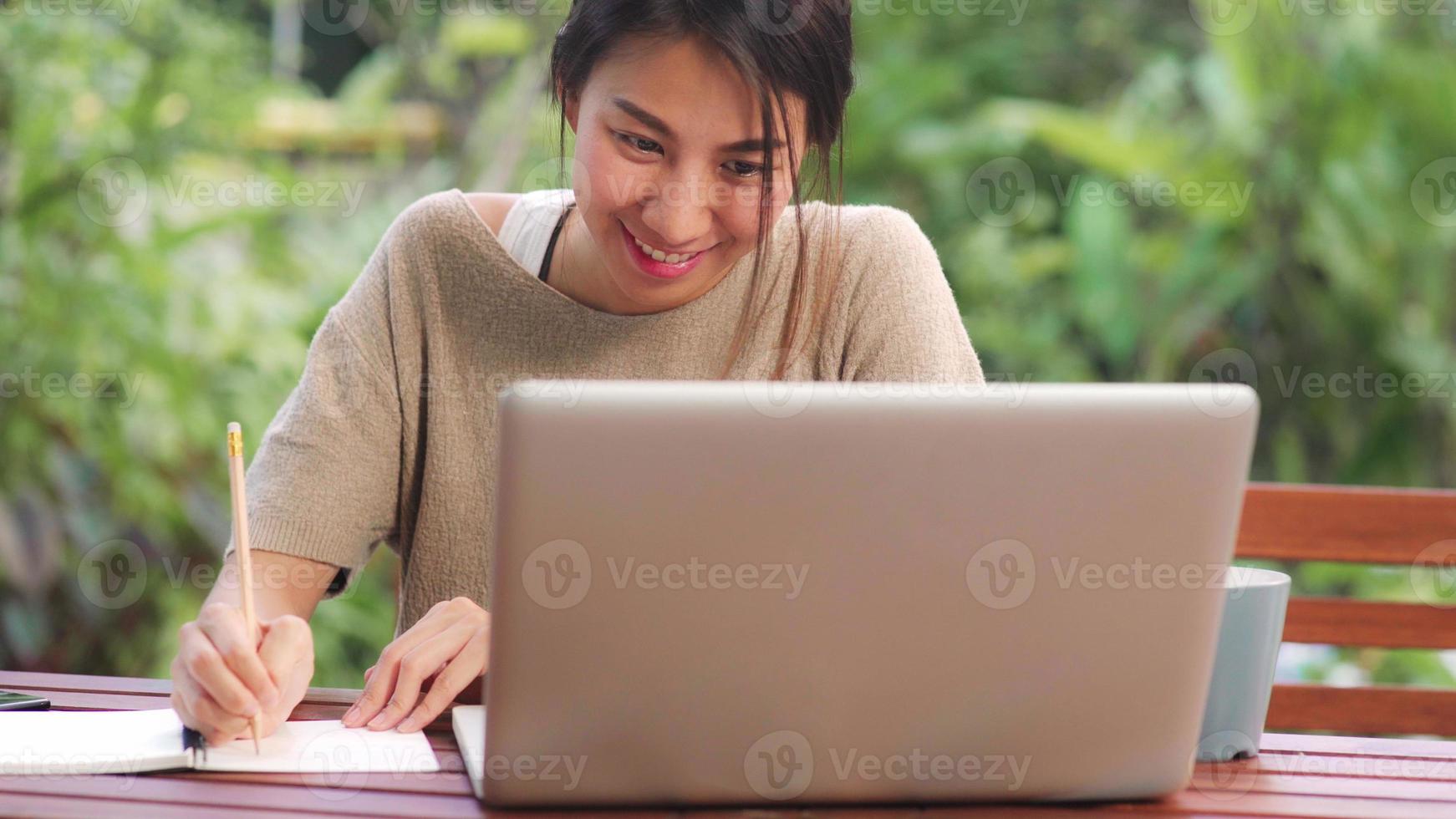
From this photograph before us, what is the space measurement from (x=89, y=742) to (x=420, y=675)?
217mm

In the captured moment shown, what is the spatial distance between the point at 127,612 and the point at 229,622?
2.05 metres

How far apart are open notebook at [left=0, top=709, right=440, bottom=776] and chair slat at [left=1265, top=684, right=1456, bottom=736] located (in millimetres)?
1110

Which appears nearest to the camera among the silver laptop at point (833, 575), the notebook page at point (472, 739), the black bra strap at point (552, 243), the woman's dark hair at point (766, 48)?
the silver laptop at point (833, 575)

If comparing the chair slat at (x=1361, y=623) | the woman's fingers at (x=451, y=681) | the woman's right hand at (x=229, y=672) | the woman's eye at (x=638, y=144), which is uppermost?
the woman's eye at (x=638, y=144)

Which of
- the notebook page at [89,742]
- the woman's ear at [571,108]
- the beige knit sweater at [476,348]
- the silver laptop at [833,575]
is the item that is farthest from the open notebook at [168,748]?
the woman's ear at [571,108]

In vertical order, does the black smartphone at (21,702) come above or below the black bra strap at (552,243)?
below

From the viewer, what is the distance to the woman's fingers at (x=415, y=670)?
0.97 metres

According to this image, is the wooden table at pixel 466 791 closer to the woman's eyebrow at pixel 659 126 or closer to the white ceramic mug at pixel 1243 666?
the white ceramic mug at pixel 1243 666

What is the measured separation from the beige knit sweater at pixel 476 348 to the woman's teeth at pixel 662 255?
0.47 feet

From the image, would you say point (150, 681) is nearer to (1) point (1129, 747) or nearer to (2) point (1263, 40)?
(1) point (1129, 747)

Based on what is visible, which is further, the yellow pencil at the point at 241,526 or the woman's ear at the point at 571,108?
the woman's ear at the point at 571,108

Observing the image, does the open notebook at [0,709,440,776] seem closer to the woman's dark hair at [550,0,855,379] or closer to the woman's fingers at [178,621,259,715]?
the woman's fingers at [178,621,259,715]

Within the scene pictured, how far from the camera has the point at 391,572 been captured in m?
3.29

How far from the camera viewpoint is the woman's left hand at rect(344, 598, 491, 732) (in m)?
0.97
